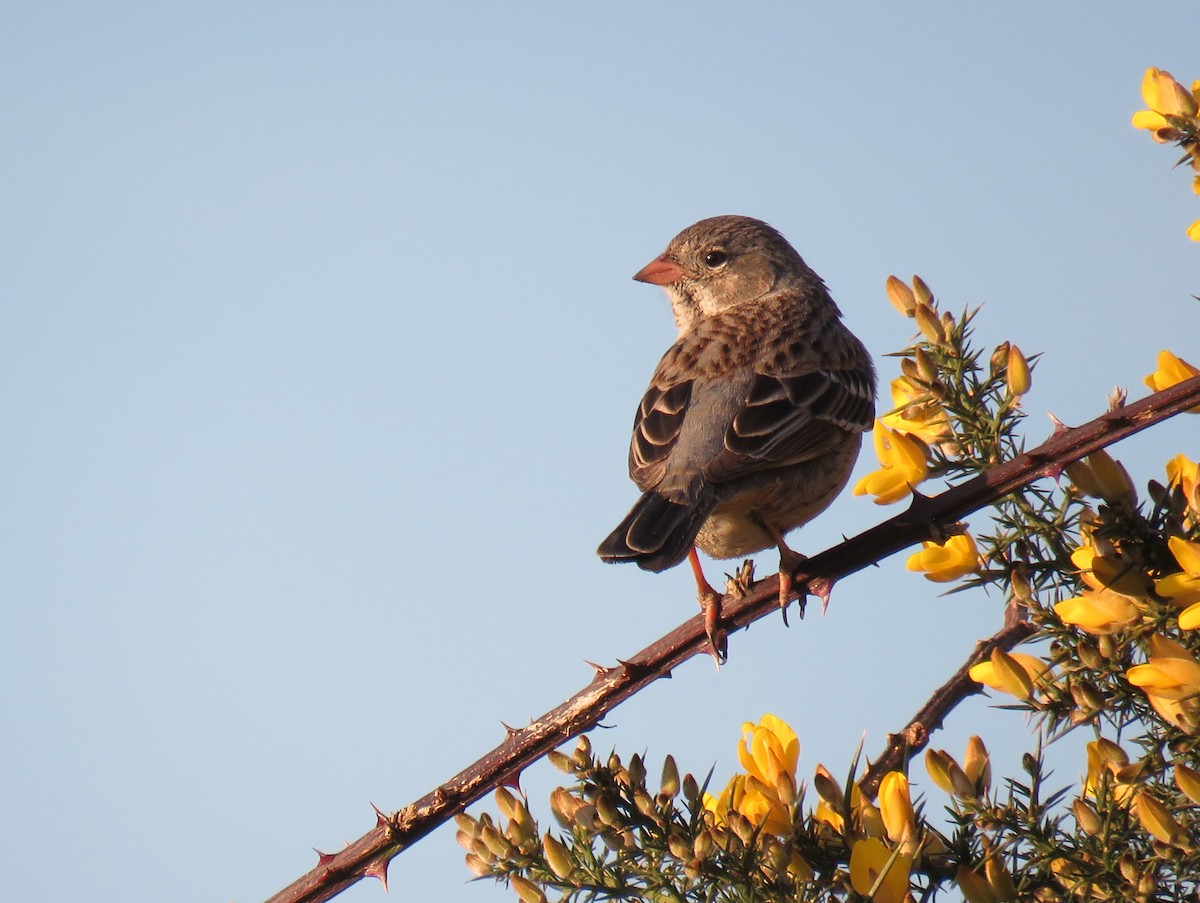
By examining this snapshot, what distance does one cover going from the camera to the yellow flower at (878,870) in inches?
97.0

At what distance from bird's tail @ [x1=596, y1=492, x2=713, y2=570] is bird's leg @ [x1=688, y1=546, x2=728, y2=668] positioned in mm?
180

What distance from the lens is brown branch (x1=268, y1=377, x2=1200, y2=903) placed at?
2.74m

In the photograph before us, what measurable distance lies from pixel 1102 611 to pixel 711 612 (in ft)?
3.40

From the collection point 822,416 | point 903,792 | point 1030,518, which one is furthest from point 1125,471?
point 822,416

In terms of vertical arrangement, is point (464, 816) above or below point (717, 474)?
below

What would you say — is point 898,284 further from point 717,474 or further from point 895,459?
point 717,474

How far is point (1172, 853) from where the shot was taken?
2.44m

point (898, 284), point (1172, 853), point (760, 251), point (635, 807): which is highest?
point (760, 251)

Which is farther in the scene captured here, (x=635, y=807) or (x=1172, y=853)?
(x=635, y=807)

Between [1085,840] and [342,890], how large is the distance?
151 centimetres

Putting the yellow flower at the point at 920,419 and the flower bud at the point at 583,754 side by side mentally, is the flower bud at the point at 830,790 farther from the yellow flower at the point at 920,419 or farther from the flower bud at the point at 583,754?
the yellow flower at the point at 920,419

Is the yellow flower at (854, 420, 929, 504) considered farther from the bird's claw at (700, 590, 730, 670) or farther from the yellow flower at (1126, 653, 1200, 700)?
the yellow flower at (1126, 653, 1200, 700)

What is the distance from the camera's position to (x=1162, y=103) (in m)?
3.52

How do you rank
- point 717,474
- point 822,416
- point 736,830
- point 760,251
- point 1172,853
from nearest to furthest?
point 1172,853
point 736,830
point 717,474
point 822,416
point 760,251
